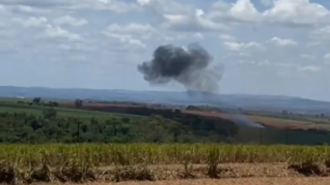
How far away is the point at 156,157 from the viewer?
19391 millimetres

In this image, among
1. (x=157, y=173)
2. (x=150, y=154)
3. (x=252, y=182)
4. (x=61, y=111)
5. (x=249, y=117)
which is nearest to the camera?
(x=252, y=182)

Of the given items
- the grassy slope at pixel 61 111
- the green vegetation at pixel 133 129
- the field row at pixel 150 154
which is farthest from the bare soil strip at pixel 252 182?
the grassy slope at pixel 61 111

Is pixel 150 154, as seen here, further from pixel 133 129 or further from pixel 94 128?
pixel 133 129

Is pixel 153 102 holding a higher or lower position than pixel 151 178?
higher

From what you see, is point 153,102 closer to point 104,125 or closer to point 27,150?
point 104,125

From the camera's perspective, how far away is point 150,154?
1927cm

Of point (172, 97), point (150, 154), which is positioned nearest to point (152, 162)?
point (150, 154)

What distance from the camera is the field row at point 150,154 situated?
16.6 meters

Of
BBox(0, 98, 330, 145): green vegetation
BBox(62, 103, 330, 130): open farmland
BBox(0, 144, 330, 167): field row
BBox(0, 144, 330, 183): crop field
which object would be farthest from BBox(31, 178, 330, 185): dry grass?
BBox(62, 103, 330, 130): open farmland

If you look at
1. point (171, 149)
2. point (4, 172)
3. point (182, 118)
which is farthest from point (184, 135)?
point (4, 172)

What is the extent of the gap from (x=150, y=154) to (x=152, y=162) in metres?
0.30

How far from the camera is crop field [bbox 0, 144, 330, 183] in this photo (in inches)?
640

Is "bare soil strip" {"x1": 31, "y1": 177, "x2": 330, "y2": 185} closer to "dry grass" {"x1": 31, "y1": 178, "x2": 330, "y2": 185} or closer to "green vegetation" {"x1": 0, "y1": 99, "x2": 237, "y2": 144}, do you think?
"dry grass" {"x1": 31, "y1": 178, "x2": 330, "y2": 185}

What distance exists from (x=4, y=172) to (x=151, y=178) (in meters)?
3.68
